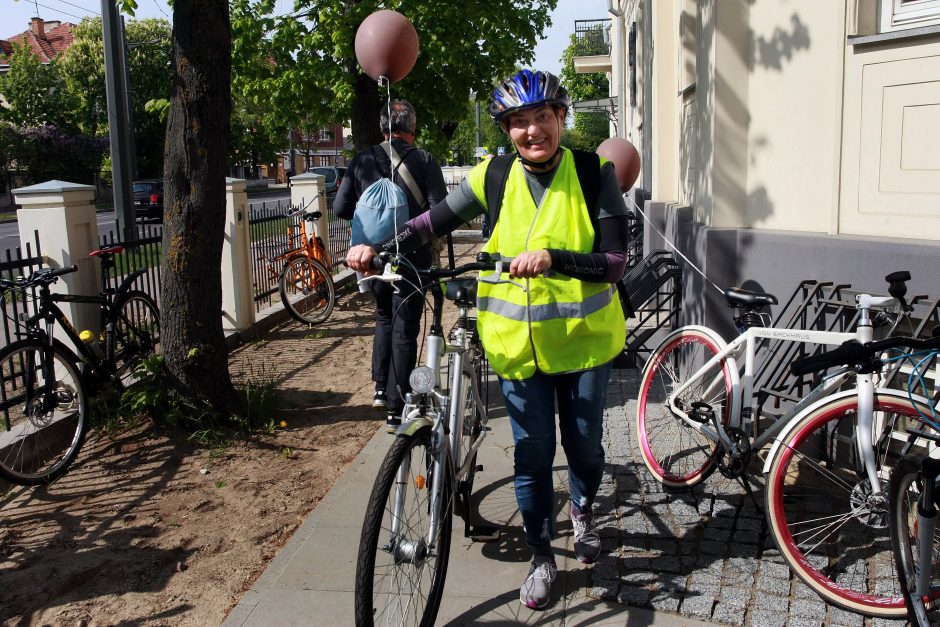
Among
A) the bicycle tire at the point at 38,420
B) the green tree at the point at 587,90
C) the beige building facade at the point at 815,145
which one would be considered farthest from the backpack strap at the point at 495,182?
the green tree at the point at 587,90

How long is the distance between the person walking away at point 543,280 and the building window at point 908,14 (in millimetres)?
2510

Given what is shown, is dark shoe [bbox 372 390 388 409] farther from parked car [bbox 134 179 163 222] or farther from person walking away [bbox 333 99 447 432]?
parked car [bbox 134 179 163 222]

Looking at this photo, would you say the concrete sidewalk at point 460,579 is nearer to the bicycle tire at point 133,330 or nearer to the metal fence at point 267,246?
the bicycle tire at point 133,330

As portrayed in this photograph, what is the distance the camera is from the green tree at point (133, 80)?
49719mm

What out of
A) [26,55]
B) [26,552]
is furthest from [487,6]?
[26,55]

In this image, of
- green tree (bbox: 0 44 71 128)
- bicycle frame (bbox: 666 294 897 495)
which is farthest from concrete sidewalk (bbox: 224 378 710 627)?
green tree (bbox: 0 44 71 128)

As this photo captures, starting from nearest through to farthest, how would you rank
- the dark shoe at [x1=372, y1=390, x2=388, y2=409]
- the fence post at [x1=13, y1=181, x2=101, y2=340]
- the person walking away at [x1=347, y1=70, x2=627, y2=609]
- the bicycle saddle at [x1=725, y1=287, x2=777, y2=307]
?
the person walking away at [x1=347, y1=70, x2=627, y2=609], the bicycle saddle at [x1=725, y1=287, x2=777, y2=307], the fence post at [x1=13, y1=181, x2=101, y2=340], the dark shoe at [x1=372, y1=390, x2=388, y2=409]

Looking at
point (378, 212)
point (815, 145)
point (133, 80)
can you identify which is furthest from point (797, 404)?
point (133, 80)

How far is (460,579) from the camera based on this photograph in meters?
3.54

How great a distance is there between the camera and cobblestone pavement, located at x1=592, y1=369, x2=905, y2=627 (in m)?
3.25

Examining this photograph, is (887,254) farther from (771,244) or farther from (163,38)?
(163,38)

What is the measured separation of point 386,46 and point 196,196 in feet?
5.01

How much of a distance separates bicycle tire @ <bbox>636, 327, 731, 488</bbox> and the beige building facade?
0.87 m

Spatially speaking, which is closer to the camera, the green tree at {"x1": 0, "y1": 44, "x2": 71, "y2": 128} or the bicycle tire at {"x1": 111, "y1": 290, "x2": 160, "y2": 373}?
the bicycle tire at {"x1": 111, "y1": 290, "x2": 160, "y2": 373}
